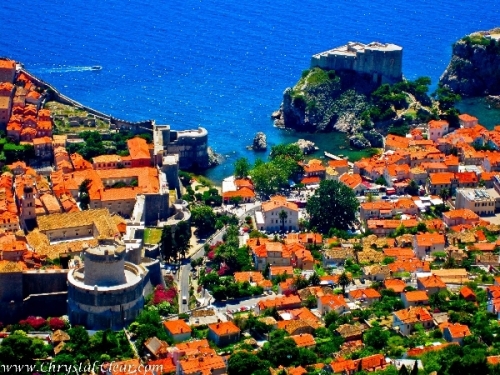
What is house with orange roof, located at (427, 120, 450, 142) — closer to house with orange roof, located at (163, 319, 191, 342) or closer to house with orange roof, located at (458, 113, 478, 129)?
house with orange roof, located at (458, 113, 478, 129)

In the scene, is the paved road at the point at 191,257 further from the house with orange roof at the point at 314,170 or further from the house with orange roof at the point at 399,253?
the house with orange roof at the point at 399,253

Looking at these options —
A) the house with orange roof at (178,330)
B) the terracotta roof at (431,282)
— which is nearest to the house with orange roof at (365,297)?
the terracotta roof at (431,282)

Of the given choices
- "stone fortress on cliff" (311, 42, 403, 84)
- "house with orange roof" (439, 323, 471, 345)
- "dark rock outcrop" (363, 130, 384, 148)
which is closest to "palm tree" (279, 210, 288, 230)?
"house with orange roof" (439, 323, 471, 345)

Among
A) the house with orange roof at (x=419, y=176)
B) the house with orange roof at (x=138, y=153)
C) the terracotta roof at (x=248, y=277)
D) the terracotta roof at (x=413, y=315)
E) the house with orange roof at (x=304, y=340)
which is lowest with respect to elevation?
the house with orange roof at (x=304, y=340)

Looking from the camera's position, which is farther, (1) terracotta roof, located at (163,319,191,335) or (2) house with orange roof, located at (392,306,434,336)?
(2) house with orange roof, located at (392,306,434,336)

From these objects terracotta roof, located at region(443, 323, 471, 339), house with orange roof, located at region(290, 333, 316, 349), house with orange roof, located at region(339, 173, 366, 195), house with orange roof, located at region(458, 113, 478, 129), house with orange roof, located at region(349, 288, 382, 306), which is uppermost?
house with orange roof, located at region(458, 113, 478, 129)

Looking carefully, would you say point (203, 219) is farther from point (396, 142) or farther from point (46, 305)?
point (396, 142)
